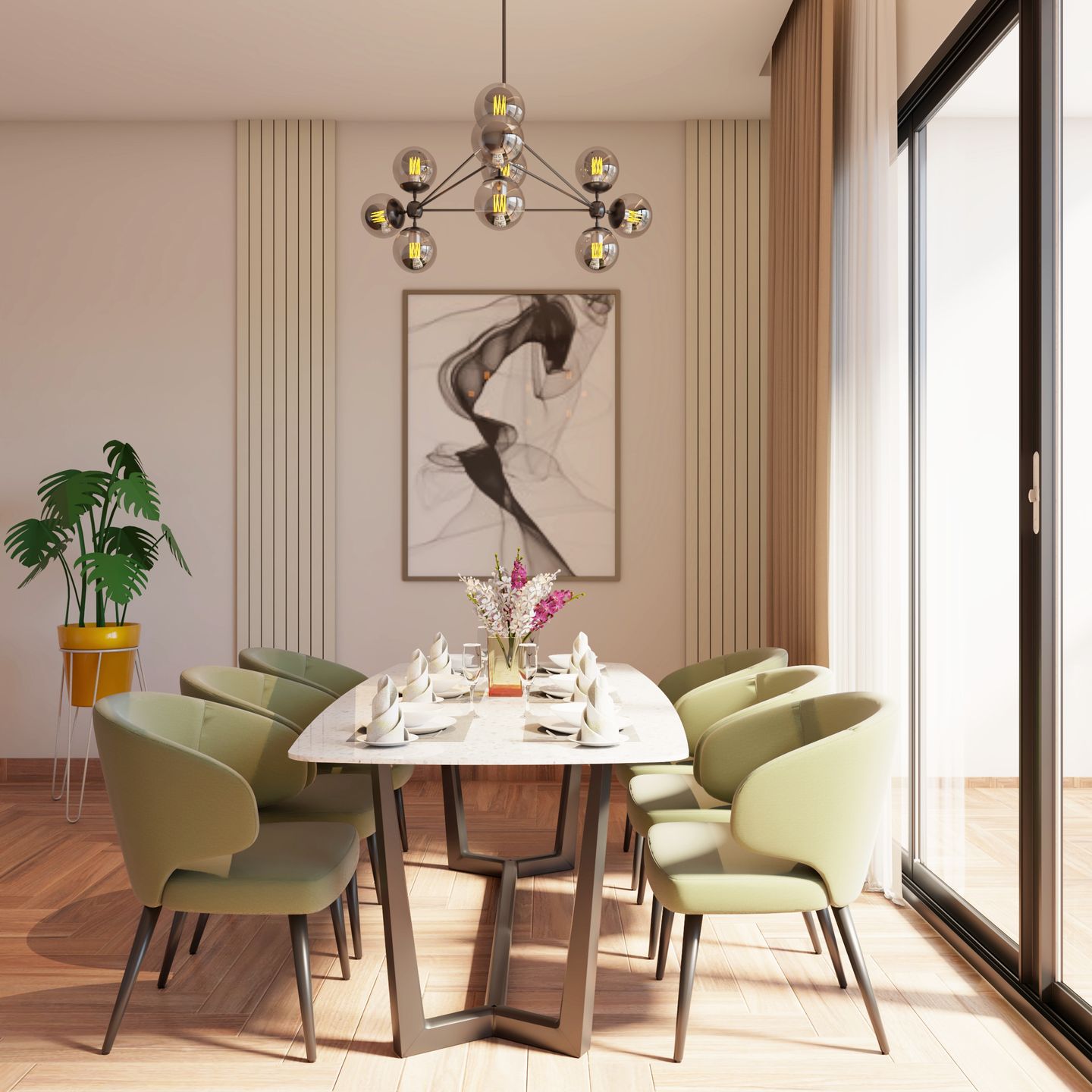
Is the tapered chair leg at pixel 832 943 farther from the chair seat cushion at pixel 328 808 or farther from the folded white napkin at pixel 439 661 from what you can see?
the folded white napkin at pixel 439 661

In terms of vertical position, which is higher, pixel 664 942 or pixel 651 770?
pixel 651 770

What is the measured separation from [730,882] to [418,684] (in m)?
1.20

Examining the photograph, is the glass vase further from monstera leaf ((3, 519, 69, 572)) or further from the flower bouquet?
monstera leaf ((3, 519, 69, 572))

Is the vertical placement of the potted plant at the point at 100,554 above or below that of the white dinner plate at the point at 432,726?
above

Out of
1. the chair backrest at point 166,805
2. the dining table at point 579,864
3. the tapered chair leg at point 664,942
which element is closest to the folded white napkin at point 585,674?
the dining table at point 579,864

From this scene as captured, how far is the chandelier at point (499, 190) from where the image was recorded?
2.68 m

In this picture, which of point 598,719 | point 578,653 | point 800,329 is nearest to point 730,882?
point 598,719

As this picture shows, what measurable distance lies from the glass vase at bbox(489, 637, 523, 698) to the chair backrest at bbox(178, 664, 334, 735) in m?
0.70

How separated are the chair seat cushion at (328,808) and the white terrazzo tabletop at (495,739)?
1.04 feet

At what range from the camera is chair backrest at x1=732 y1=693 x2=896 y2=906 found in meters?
2.40

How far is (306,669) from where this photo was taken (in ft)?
13.6

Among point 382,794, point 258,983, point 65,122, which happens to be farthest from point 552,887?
point 65,122

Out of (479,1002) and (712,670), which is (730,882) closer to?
(479,1002)

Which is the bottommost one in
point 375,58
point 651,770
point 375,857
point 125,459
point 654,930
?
point 654,930
